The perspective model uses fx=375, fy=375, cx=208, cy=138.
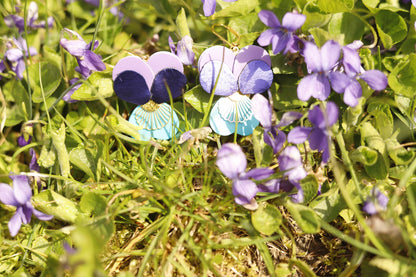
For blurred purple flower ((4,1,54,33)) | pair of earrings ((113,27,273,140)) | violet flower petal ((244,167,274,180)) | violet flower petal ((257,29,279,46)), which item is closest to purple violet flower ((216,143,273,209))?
violet flower petal ((244,167,274,180))

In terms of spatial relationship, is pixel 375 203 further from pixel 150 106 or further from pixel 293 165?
pixel 150 106

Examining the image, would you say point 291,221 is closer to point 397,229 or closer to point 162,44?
point 397,229

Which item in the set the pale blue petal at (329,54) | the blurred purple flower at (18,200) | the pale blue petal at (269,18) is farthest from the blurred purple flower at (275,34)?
the blurred purple flower at (18,200)

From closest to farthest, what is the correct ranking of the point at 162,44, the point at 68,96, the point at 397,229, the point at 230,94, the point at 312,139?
the point at 397,229 → the point at 312,139 → the point at 230,94 → the point at 68,96 → the point at 162,44

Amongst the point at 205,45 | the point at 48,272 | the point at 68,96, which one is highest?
the point at 205,45

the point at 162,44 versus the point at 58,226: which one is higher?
the point at 162,44

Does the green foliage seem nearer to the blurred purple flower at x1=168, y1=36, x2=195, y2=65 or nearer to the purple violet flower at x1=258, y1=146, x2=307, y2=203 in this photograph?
the purple violet flower at x1=258, y1=146, x2=307, y2=203

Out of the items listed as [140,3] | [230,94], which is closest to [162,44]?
[140,3]
